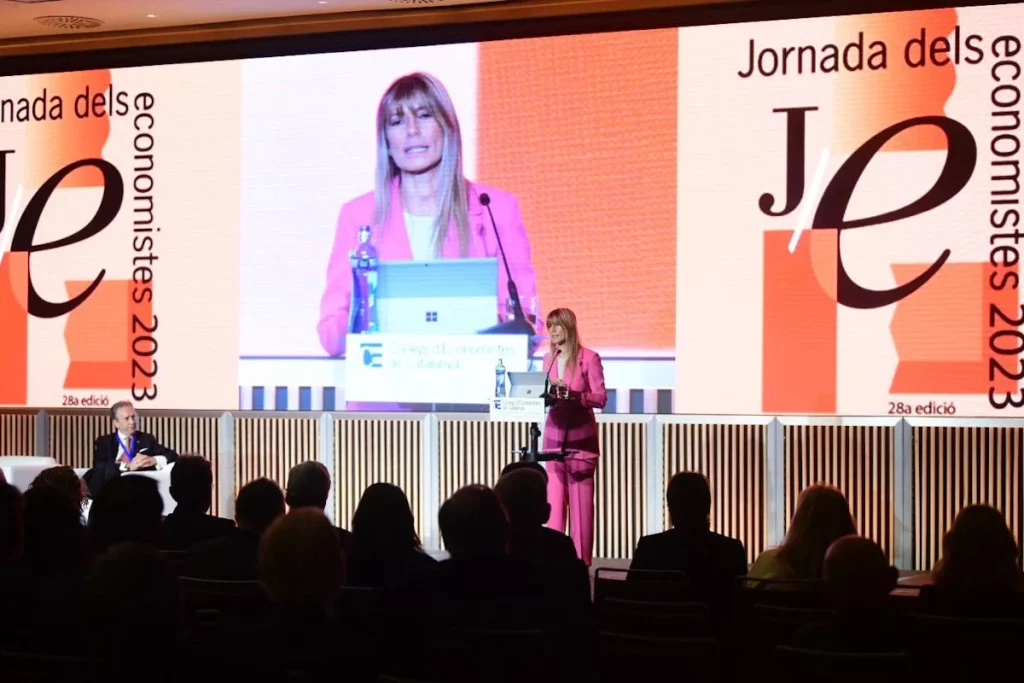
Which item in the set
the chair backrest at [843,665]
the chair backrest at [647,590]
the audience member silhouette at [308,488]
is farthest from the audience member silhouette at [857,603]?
the audience member silhouette at [308,488]

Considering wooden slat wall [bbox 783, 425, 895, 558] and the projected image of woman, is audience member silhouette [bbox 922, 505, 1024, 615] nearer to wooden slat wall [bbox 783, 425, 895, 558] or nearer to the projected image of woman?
wooden slat wall [bbox 783, 425, 895, 558]

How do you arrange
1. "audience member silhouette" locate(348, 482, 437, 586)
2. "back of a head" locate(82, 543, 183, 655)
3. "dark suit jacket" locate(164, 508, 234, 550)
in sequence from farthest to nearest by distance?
1. "dark suit jacket" locate(164, 508, 234, 550)
2. "audience member silhouette" locate(348, 482, 437, 586)
3. "back of a head" locate(82, 543, 183, 655)

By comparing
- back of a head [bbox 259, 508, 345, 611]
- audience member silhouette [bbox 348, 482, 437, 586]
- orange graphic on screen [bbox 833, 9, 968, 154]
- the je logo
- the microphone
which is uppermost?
orange graphic on screen [bbox 833, 9, 968, 154]

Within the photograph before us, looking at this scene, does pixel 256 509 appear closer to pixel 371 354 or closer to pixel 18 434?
pixel 371 354

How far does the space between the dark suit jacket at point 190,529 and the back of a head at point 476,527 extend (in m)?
1.75

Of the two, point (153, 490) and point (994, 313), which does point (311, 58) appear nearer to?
point (994, 313)

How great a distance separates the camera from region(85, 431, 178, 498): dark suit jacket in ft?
29.5

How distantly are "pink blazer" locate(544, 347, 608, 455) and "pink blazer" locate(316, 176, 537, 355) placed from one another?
1.52 m

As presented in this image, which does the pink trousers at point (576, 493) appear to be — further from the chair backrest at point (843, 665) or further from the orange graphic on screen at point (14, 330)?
the orange graphic on screen at point (14, 330)

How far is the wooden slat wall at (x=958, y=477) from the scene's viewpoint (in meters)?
8.30

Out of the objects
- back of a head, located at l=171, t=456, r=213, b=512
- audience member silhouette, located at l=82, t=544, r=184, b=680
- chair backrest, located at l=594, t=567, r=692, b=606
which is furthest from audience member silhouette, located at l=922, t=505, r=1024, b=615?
back of a head, located at l=171, t=456, r=213, b=512

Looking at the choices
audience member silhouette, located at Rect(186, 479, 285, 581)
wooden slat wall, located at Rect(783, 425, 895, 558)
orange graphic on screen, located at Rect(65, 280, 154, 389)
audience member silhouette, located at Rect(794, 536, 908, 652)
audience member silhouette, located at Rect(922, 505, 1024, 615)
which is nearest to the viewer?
audience member silhouette, located at Rect(794, 536, 908, 652)

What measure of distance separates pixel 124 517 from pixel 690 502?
209 cm

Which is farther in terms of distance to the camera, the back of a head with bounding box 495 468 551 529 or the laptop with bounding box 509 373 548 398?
the laptop with bounding box 509 373 548 398
